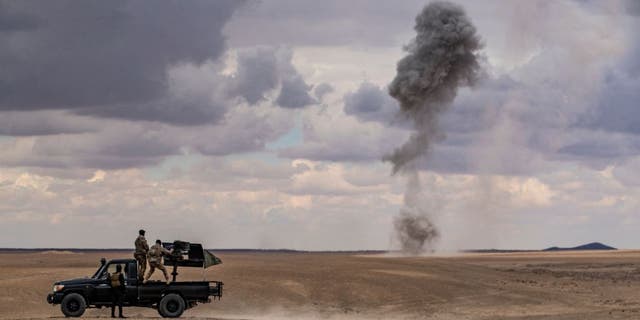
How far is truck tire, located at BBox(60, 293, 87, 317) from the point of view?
4103cm

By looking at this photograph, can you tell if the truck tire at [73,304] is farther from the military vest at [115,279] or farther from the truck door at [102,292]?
the military vest at [115,279]

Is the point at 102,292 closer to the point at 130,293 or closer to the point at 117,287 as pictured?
the point at 117,287

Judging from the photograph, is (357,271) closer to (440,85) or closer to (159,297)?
(159,297)

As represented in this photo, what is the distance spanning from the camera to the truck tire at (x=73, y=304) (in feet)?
135

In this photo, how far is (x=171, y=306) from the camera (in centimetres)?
4162

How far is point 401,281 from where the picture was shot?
63.1 meters

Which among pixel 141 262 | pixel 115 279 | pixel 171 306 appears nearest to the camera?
pixel 115 279

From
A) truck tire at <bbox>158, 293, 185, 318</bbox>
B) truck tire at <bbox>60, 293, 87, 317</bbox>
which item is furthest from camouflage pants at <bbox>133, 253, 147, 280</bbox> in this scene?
truck tire at <bbox>60, 293, 87, 317</bbox>

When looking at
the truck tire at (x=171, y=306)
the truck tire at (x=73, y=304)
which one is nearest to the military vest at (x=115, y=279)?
the truck tire at (x=73, y=304)

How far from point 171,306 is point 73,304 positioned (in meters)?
3.76

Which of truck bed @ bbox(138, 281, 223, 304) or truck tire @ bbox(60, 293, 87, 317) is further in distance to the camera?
truck bed @ bbox(138, 281, 223, 304)

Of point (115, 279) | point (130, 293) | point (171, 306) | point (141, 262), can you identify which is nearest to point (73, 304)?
point (115, 279)

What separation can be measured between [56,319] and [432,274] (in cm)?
3436

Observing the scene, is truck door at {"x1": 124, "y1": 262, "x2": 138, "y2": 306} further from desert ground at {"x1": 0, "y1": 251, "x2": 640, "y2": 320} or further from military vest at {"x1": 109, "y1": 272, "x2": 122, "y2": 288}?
desert ground at {"x1": 0, "y1": 251, "x2": 640, "y2": 320}
